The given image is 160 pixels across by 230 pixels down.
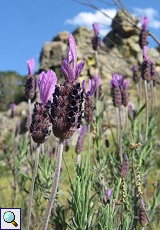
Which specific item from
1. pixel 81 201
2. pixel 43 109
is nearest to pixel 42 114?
pixel 43 109

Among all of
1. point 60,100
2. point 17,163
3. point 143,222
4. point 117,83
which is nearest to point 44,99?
point 60,100

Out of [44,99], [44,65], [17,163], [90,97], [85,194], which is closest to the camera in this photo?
[44,99]

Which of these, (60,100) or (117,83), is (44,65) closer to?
(117,83)

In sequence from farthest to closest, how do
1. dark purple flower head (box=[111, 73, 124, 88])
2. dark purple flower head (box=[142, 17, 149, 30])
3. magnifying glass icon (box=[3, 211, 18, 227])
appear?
1. dark purple flower head (box=[142, 17, 149, 30])
2. dark purple flower head (box=[111, 73, 124, 88])
3. magnifying glass icon (box=[3, 211, 18, 227])

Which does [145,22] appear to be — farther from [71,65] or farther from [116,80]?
[71,65]

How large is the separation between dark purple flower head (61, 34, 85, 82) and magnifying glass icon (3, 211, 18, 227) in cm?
85

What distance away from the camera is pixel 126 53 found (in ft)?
48.6

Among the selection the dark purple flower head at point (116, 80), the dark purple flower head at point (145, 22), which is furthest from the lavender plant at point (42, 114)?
the dark purple flower head at point (145, 22)

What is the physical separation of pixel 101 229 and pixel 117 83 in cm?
130

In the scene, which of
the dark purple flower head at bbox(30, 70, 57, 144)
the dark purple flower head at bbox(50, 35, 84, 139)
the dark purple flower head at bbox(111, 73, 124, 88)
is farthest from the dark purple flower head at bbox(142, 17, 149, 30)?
the dark purple flower head at bbox(50, 35, 84, 139)

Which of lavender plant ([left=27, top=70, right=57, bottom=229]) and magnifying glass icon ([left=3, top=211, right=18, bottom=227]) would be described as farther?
magnifying glass icon ([left=3, top=211, right=18, bottom=227])

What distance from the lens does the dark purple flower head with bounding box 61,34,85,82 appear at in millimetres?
1293

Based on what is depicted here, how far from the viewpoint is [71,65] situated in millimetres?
1312

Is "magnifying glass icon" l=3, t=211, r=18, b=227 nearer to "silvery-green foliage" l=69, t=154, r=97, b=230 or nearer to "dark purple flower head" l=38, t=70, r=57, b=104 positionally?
"silvery-green foliage" l=69, t=154, r=97, b=230
